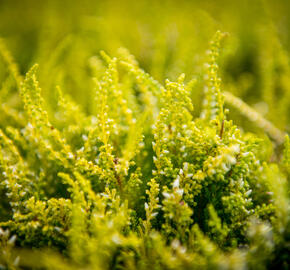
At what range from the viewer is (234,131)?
56 centimetres

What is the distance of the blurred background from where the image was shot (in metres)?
0.93

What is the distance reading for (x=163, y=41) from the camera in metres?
1.05

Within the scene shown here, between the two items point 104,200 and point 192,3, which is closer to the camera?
point 104,200

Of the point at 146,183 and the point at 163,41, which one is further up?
the point at 163,41

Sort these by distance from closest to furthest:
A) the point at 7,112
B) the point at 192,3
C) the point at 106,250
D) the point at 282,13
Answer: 1. the point at 106,250
2. the point at 7,112
3. the point at 282,13
4. the point at 192,3

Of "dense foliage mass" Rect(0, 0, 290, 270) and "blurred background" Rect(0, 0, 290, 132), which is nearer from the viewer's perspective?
"dense foliage mass" Rect(0, 0, 290, 270)

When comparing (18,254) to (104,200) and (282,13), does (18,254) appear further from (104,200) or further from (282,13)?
(282,13)

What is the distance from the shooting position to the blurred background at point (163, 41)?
0.93 meters

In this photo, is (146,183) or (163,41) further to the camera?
(163,41)

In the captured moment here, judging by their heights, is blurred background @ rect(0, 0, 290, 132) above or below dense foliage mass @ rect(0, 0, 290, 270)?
above

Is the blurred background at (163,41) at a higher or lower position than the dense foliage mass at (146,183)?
higher

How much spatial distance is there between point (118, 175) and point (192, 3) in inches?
68.3

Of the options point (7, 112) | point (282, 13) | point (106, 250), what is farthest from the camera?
point (282, 13)

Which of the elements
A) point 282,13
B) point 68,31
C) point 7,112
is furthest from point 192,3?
point 7,112
